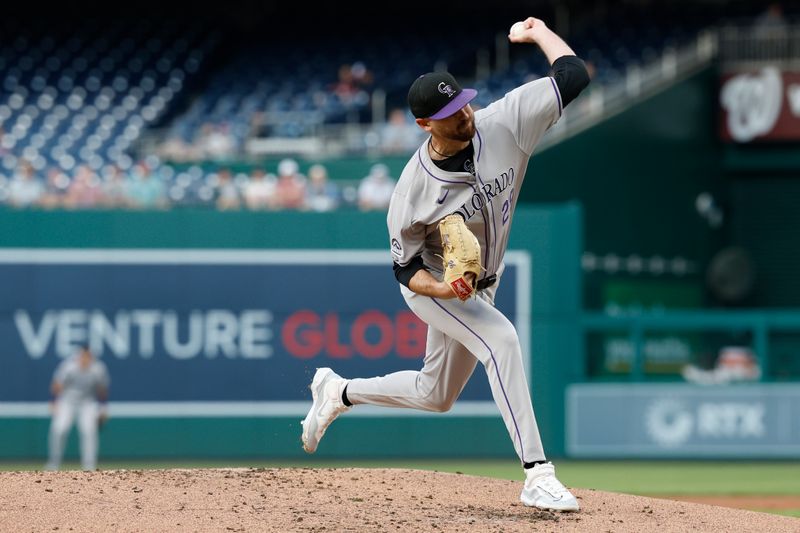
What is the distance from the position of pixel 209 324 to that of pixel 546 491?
8.96 m

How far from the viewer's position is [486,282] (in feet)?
20.0

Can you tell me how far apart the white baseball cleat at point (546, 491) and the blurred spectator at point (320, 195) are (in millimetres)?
8892

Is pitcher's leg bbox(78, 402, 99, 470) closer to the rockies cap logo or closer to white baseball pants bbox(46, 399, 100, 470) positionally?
white baseball pants bbox(46, 399, 100, 470)

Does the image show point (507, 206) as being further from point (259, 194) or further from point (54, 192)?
point (54, 192)

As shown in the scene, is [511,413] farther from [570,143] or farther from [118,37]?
[118,37]

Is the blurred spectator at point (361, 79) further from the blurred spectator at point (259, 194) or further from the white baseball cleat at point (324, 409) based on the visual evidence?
the white baseball cleat at point (324, 409)

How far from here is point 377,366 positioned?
14.6 meters

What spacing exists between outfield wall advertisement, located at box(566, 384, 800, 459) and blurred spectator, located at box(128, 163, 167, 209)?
482 cm

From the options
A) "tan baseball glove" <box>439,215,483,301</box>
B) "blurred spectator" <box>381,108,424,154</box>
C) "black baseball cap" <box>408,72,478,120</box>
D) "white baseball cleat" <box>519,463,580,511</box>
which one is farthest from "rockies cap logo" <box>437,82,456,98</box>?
"blurred spectator" <box>381,108,424,154</box>

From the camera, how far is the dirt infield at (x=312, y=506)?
573 cm

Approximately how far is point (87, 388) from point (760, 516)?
852cm

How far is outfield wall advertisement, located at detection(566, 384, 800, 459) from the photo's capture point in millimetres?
14945

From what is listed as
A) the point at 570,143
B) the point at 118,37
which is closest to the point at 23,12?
the point at 118,37

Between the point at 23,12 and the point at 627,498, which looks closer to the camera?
the point at 627,498
